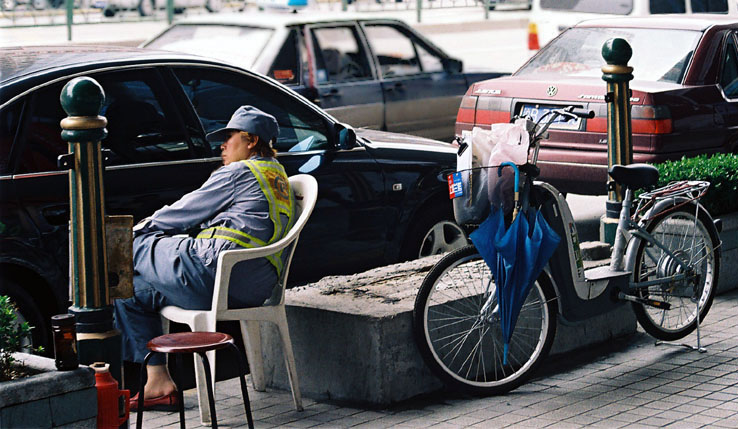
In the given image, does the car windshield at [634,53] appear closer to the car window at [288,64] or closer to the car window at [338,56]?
the car window at [338,56]

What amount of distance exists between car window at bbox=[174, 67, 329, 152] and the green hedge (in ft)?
7.20

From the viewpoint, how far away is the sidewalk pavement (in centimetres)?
552

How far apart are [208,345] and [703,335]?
329cm

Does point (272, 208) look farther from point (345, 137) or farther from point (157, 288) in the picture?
point (345, 137)

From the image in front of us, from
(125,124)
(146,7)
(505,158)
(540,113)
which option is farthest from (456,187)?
(146,7)

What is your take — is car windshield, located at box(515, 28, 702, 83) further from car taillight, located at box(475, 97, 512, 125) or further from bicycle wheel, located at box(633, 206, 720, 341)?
bicycle wheel, located at box(633, 206, 720, 341)

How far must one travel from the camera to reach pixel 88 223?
475cm

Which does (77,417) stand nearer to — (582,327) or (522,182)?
(522,182)

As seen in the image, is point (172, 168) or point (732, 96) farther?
point (732, 96)

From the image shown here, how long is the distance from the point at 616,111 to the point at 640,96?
173cm

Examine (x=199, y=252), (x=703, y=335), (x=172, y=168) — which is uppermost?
(x=172, y=168)

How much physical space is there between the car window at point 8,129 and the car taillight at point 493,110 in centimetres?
470

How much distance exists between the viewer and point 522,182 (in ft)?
19.1

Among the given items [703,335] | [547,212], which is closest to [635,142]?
[703,335]
